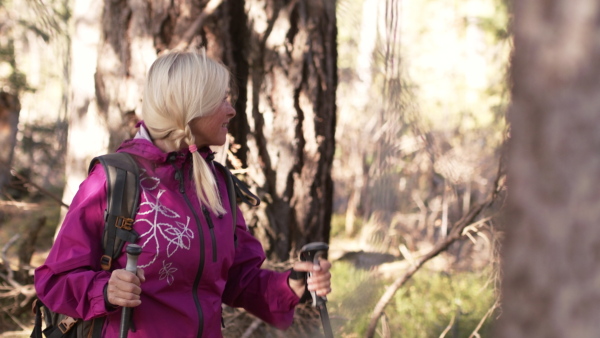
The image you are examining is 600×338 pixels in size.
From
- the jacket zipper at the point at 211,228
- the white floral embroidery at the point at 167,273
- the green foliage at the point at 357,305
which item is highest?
the jacket zipper at the point at 211,228

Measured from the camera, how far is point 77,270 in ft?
7.72

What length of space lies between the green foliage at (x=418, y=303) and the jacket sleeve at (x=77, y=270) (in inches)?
84.0

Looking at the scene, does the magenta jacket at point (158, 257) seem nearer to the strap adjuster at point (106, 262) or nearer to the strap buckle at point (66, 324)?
the strap adjuster at point (106, 262)

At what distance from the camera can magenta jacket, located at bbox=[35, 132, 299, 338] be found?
235 centimetres

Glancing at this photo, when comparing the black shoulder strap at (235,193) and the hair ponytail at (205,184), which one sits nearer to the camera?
the hair ponytail at (205,184)

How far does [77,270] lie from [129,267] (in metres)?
0.22

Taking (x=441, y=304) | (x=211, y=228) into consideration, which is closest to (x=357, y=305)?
(x=211, y=228)

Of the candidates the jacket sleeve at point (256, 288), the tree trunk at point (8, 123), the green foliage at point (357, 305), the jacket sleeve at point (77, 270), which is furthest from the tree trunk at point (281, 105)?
the tree trunk at point (8, 123)

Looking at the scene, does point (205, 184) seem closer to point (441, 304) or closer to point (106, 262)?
point (106, 262)

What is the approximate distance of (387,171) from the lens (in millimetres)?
3771

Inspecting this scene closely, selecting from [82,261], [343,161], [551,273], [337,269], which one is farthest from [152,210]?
[343,161]

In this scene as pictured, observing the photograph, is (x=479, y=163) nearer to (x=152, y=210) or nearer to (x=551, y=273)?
(x=152, y=210)

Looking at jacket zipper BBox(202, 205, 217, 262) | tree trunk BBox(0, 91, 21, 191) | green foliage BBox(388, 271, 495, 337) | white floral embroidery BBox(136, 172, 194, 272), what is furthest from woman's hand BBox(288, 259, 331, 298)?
tree trunk BBox(0, 91, 21, 191)

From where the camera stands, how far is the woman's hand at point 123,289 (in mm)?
2273
